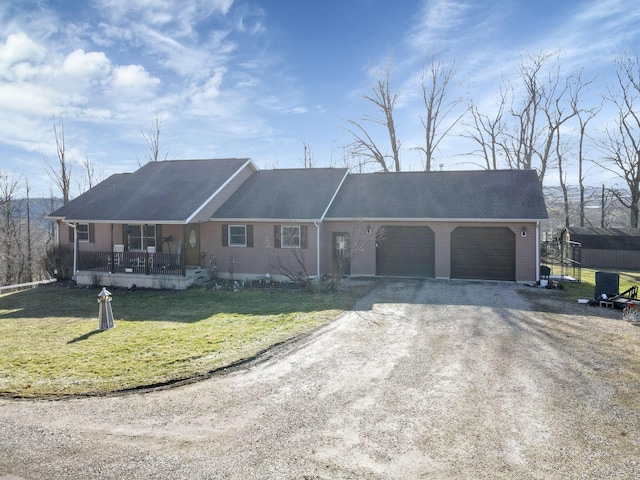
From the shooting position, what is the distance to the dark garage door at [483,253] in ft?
50.2

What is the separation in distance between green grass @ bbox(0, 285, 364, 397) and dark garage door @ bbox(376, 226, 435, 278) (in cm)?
334

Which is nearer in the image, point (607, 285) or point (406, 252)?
point (607, 285)

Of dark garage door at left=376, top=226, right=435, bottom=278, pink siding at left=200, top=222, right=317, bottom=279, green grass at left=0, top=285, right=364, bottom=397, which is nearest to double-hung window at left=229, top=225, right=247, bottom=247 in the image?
pink siding at left=200, top=222, right=317, bottom=279

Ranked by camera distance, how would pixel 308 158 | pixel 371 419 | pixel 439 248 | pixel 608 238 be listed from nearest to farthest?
1. pixel 371 419
2. pixel 439 248
3. pixel 608 238
4. pixel 308 158

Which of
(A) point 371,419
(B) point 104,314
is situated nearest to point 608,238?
(A) point 371,419

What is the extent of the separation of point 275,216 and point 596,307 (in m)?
11.4

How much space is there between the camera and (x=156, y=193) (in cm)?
1766

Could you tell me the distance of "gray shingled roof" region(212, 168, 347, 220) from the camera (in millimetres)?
16328

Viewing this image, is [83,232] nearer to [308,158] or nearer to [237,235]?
[237,235]

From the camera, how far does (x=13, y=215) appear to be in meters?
32.1

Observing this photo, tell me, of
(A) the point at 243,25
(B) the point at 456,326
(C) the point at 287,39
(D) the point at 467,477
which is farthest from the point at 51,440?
(C) the point at 287,39

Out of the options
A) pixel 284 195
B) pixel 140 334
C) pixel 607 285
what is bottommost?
pixel 140 334

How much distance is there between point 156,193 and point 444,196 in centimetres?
1291

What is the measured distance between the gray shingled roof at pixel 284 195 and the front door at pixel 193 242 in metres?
1.25
